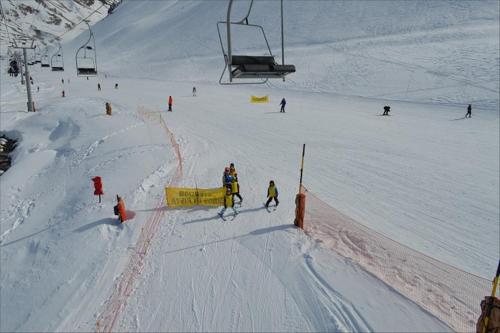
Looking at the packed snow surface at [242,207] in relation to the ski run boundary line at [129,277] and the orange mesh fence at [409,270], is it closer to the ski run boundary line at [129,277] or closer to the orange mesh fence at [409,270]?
the ski run boundary line at [129,277]

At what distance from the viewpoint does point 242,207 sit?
10.5 metres

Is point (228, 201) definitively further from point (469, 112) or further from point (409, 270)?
point (469, 112)

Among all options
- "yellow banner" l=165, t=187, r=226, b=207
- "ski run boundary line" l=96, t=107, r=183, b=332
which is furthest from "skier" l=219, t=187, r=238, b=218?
"ski run boundary line" l=96, t=107, r=183, b=332

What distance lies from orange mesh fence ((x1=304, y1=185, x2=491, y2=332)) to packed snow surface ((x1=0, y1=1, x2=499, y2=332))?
389 mm

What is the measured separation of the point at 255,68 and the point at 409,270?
6056 millimetres

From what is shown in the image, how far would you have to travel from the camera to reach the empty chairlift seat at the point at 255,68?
24.1ft

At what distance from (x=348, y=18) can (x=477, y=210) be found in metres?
59.1

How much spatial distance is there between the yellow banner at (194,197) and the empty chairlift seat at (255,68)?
163 inches

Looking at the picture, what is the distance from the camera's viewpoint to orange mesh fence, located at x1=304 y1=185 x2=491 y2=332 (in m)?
6.58

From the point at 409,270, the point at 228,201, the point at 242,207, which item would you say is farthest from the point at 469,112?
the point at 228,201

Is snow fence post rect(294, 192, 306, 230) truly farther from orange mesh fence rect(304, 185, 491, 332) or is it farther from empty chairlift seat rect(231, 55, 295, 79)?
empty chairlift seat rect(231, 55, 295, 79)

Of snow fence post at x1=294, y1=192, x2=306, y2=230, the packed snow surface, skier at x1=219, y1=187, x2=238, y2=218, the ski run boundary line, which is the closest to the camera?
the ski run boundary line

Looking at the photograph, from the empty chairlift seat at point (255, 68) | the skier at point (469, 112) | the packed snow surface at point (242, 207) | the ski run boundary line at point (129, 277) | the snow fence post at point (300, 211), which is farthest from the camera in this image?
the skier at point (469, 112)

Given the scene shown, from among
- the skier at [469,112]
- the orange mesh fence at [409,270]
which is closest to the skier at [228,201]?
the orange mesh fence at [409,270]
